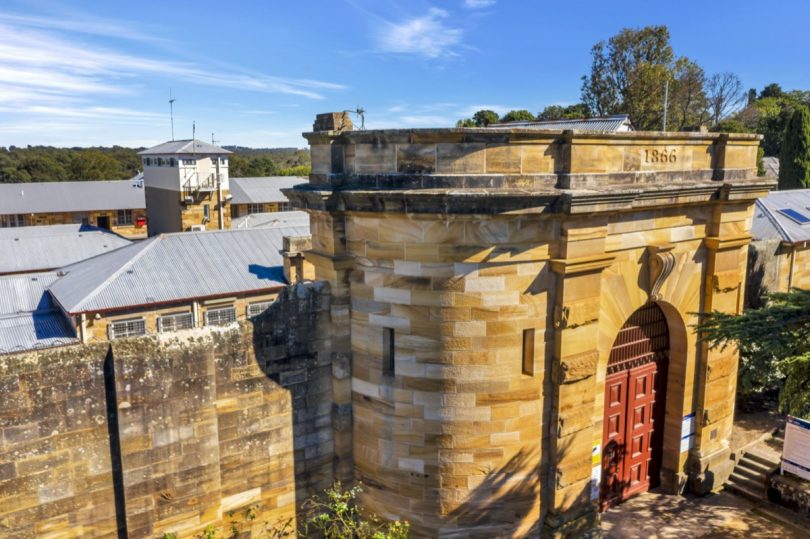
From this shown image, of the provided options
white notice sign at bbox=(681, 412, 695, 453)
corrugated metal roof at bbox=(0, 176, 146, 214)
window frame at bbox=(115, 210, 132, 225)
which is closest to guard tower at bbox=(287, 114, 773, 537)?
white notice sign at bbox=(681, 412, 695, 453)

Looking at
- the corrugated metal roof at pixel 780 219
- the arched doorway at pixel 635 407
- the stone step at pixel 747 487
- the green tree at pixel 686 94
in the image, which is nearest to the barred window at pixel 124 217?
the green tree at pixel 686 94

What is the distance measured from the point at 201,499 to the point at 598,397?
6384 millimetres

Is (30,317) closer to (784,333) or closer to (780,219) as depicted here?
(784,333)

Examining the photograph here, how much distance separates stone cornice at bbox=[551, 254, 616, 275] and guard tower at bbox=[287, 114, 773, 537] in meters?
0.03

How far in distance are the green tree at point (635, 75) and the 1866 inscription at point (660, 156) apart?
123 ft

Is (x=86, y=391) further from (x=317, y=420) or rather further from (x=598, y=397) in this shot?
(x=598, y=397)

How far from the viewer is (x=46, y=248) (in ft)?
123

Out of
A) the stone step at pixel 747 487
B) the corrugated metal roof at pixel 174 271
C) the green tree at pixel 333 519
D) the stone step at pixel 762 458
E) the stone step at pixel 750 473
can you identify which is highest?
the corrugated metal roof at pixel 174 271

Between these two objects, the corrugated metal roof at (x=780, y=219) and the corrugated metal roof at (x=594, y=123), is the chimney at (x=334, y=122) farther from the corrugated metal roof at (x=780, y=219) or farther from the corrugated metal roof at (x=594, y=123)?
the corrugated metal roof at (x=780, y=219)

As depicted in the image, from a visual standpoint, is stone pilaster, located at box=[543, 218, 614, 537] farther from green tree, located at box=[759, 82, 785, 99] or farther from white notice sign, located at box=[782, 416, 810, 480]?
green tree, located at box=[759, 82, 785, 99]

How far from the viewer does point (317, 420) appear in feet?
32.9

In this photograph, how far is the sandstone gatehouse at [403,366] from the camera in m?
8.06

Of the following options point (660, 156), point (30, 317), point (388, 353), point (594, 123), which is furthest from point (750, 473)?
point (30, 317)

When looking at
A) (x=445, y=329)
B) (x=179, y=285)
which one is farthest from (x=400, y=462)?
(x=179, y=285)
